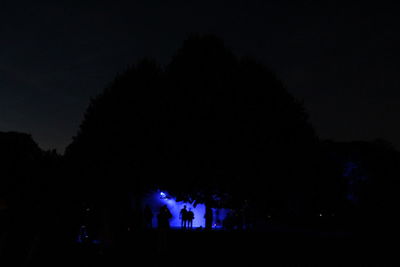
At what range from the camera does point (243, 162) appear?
24766 mm

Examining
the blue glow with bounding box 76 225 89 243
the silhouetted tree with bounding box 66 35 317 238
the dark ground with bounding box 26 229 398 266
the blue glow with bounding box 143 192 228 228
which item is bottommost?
the dark ground with bounding box 26 229 398 266

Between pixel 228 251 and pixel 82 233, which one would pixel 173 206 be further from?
pixel 228 251

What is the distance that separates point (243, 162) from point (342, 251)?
8635mm

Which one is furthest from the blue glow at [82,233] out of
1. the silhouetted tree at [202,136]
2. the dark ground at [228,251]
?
the silhouetted tree at [202,136]

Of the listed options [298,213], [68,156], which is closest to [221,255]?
[68,156]

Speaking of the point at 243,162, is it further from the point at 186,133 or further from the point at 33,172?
the point at 33,172

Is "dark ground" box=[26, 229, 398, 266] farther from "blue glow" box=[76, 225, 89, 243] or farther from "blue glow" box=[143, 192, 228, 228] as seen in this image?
"blue glow" box=[143, 192, 228, 228]

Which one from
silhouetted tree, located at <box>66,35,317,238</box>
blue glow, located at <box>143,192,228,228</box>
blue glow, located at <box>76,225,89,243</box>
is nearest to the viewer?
blue glow, located at <box>76,225,89,243</box>

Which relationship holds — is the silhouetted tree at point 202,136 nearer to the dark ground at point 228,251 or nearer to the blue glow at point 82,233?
the blue glow at point 82,233

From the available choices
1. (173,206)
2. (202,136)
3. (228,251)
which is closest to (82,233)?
(228,251)

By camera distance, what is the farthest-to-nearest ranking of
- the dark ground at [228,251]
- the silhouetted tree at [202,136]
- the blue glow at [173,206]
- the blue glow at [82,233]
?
the blue glow at [173,206], the silhouetted tree at [202,136], the blue glow at [82,233], the dark ground at [228,251]

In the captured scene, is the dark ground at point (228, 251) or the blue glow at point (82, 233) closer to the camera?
the dark ground at point (228, 251)

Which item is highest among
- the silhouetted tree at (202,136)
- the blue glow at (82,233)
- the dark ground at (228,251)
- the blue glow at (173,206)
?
the silhouetted tree at (202,136)

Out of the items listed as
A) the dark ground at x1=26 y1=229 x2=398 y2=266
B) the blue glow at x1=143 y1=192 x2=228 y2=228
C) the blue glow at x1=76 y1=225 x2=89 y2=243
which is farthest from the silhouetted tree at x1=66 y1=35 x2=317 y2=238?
the blue glow at x1=143 y1=192 x2=228 y2=228
